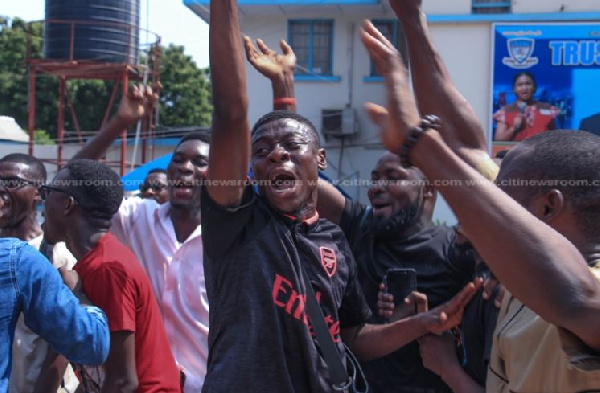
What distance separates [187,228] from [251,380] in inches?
80.3

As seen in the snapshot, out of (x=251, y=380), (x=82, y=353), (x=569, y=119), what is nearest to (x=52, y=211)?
(x=82, y=353)

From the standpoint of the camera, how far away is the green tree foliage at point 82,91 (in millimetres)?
33031

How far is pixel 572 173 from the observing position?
175 centimetres

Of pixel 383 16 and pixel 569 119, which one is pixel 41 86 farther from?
pixel 569 119

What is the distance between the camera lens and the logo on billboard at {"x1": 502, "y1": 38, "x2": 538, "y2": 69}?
50.0 feet

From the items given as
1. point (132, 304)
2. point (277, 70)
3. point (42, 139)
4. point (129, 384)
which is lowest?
point (129, 384)

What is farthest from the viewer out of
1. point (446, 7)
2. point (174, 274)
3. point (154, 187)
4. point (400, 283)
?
point (446, 7)

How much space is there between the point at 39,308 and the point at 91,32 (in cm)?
1480

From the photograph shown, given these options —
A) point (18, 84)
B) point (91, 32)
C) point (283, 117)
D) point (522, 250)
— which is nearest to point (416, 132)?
point (522, 250)

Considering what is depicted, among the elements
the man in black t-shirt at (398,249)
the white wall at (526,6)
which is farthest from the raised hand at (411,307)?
the white wall at (526,6)

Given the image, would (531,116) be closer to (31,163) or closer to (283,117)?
(31,163)

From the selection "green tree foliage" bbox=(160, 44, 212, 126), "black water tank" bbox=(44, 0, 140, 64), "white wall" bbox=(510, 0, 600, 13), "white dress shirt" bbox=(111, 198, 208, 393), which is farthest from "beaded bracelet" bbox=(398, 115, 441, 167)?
"green tree foliage" bbox=(160, 44, 212, 126)

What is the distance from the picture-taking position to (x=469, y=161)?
7.91 ft

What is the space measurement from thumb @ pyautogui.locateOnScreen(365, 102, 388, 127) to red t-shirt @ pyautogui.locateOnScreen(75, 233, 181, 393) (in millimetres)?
1712
